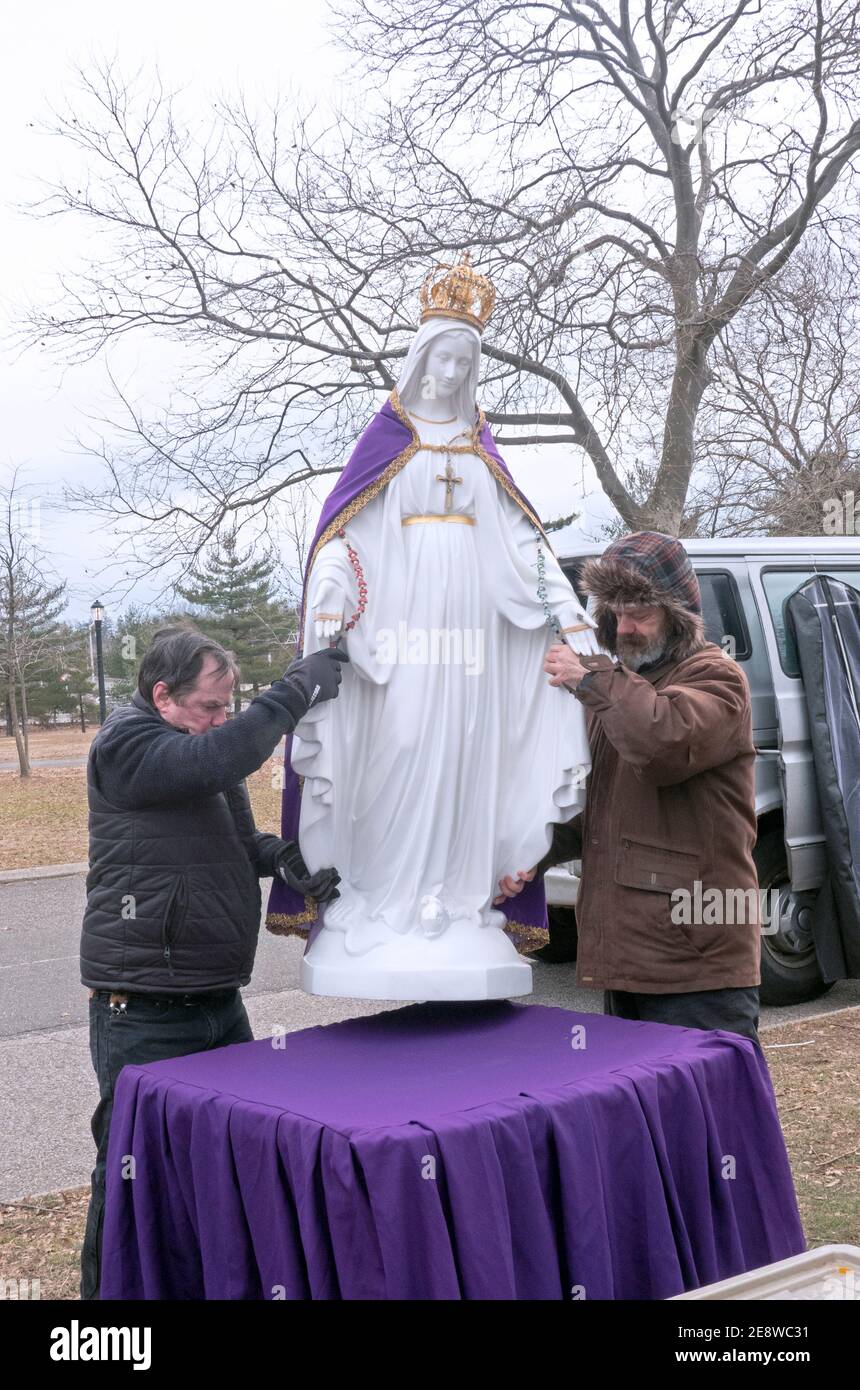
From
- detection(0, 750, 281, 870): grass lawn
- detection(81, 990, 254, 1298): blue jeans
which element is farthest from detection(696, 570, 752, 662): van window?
detection(81, 990, 254, 1298): blue jeans

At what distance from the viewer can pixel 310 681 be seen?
3.06 meters

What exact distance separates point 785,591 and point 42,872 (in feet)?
24.5

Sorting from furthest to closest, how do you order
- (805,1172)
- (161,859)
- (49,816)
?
1. (49,816)
2. (805,1172)
3. (161,859)

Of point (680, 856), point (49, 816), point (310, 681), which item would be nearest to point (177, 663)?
point (310, 681)

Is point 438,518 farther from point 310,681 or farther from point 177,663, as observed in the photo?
point 177,663

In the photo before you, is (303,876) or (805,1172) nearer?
(303,876)

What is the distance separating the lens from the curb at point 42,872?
37.8 feet

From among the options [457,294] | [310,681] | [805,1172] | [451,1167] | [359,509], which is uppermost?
[457,294]

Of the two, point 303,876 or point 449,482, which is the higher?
point 449,482

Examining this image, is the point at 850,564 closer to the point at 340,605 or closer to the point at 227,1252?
the point at 340,605

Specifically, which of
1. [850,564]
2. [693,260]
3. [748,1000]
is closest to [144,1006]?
[748,1000]

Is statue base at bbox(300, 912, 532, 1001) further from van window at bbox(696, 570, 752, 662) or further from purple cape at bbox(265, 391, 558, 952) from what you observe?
van window at bbox(696, 570, 752, 662)

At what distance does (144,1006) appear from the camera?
3041mm

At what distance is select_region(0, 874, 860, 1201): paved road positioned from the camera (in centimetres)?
478
